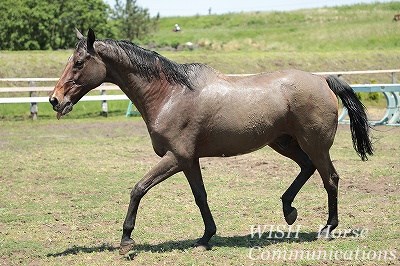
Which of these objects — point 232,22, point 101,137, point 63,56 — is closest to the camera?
point 101,137

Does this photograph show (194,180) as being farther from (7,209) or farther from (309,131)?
(7,209)

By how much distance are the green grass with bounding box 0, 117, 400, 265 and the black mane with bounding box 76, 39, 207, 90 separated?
67.6 inches

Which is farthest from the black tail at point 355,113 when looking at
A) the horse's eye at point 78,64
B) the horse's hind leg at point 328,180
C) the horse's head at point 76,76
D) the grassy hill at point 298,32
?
the grassy hill at point 298,32

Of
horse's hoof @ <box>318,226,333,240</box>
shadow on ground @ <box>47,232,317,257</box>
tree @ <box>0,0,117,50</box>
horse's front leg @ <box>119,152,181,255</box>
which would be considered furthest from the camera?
tree @ <box>0,0,117,50</box>

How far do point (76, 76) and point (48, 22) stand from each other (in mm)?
27322

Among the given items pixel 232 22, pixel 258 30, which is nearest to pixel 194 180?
pixel 258 30

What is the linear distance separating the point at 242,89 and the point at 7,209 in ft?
12.6

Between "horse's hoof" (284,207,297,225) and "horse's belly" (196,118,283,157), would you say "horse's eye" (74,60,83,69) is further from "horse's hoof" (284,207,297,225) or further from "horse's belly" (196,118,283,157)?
"horse's hoof" (284,207,297,225)

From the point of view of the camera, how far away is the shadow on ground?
663 cm

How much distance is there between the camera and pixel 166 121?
258 inches

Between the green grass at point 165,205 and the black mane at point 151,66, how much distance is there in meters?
1.72

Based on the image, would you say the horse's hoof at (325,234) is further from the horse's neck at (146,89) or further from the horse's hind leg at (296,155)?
the horse's neck at (146,89)

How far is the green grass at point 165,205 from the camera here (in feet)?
21.5

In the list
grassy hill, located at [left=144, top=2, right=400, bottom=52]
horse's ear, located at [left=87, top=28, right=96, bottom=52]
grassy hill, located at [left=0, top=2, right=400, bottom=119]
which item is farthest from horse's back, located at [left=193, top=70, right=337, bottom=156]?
grassy hill, located at [left=144, top=2, right=400, bottom=52]
